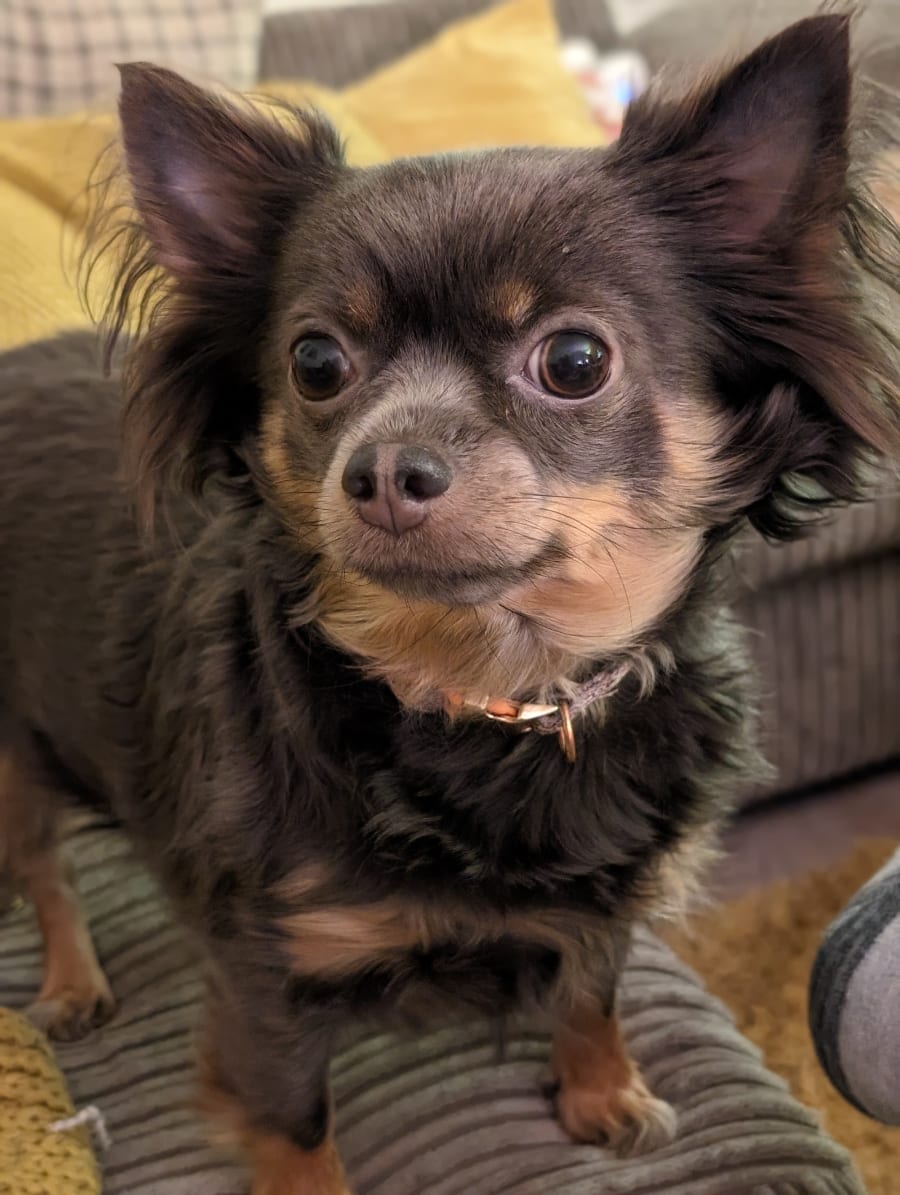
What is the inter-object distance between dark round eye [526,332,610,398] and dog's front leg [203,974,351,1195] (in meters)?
0.66

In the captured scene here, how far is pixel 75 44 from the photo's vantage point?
2.42 m

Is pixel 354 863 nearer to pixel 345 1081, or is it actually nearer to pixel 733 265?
pixel 345 1081

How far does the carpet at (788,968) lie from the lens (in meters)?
1.78

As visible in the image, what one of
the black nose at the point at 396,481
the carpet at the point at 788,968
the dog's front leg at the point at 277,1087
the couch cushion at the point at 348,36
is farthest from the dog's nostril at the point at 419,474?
the couch cushion at the point at 348,36

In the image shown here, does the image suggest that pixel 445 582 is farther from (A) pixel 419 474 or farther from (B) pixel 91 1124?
(B) pixel 91 1124

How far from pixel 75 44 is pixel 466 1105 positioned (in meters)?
2.26

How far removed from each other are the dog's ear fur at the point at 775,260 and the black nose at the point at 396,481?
326 mm

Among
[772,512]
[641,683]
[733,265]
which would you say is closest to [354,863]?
[641,683]

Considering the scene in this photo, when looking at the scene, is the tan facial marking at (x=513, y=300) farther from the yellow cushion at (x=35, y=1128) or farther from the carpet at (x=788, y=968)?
the carpet at (x=788, y=968)

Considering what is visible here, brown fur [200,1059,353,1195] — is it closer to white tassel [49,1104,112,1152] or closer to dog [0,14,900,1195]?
dog [0,14,900,1195]

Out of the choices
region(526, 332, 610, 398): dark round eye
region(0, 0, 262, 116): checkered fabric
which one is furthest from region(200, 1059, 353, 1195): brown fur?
region(0, 0, 262, 116): checkered fabric

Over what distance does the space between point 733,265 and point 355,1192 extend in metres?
1.08

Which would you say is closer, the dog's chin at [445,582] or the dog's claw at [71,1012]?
the dog's chin at [445,582]

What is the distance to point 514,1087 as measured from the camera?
139 centimetres
